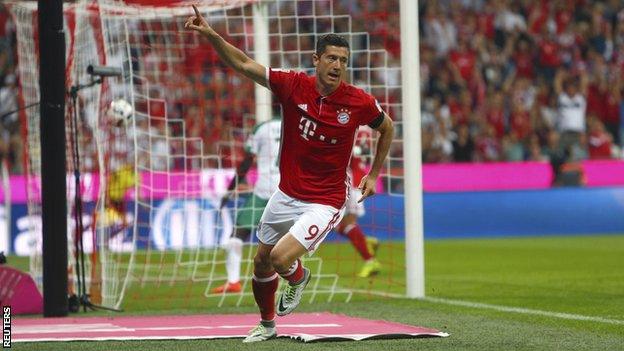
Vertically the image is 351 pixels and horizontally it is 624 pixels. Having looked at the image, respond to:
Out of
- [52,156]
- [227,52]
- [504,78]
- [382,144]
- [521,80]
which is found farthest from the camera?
[504,78]

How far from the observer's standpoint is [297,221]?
8.42 m

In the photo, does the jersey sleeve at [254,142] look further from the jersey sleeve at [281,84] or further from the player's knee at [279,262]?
the player's knee at [279,262]

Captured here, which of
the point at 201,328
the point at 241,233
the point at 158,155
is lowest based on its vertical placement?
the point at 201,328

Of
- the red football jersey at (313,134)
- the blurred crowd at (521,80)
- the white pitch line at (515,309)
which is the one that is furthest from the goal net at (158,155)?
the blurred crowd at (521,80)

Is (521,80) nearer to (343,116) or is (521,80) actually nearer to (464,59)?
(464,59)

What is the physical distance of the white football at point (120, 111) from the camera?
12422 millimetres

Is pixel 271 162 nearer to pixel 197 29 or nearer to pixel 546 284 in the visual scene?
pixel 546 284

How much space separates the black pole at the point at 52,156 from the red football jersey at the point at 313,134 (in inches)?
120

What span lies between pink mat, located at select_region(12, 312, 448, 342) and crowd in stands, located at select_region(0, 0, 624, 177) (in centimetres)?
1163

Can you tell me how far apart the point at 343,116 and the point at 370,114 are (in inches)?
9.4

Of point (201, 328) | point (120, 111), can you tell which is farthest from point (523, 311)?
point (120, 111)

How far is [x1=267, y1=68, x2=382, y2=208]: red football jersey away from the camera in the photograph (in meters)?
8.49

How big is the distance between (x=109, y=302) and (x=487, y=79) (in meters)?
16.0

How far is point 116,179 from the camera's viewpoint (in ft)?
45.2
